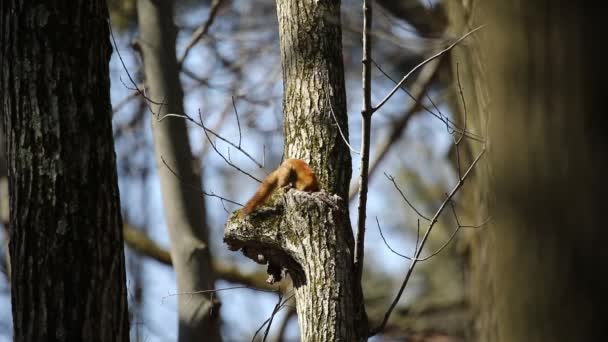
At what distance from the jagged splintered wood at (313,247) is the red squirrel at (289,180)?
5 centimetres

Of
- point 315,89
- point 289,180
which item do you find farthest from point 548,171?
point 315,89

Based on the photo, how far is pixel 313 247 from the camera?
3186 mm

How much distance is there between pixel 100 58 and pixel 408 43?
160 centimetres

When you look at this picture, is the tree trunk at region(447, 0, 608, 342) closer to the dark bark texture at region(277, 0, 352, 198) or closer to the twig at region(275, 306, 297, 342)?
the dark bark texture at region(277, 0, 352, 198)

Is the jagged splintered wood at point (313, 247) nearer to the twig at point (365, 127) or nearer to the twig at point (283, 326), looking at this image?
the twig at point (365, 127)

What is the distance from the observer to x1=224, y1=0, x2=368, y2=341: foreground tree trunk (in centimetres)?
318

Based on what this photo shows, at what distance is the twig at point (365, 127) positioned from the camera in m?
3.13

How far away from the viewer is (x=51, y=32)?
2.89 metres

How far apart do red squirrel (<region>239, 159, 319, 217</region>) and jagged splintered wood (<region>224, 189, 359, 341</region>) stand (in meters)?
0.05

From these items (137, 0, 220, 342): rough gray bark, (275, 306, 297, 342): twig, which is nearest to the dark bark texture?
(137, 0, 220, 342): rough gray bark

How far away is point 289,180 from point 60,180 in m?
0.96

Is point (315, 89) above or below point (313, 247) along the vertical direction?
above

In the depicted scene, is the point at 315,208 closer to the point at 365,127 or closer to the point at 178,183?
the point at 365,127

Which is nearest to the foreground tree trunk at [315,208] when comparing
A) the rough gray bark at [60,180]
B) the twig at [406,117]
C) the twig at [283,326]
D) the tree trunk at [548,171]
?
the rough gray bark at [60,180]
